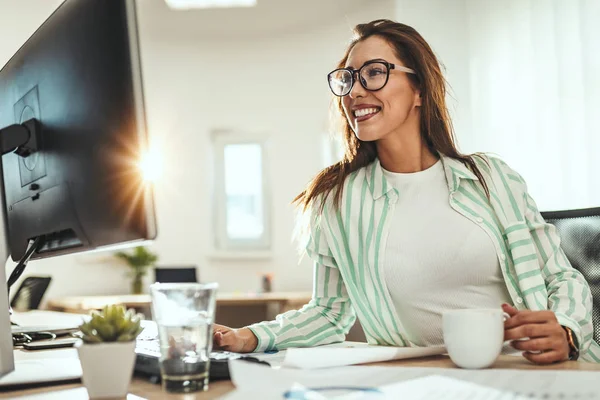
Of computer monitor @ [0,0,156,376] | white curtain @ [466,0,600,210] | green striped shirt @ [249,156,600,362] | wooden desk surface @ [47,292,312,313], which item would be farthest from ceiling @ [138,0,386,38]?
computer monitor @ [0,0,156,376]

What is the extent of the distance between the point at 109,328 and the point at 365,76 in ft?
2.95

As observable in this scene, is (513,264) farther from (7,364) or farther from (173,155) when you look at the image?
(173,155)

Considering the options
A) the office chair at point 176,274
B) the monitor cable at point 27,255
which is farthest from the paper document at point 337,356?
the office chair at point 176,274

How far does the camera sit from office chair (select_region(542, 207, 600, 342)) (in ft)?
3.96

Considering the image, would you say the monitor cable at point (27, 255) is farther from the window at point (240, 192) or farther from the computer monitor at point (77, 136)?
the window at point (240, 192)

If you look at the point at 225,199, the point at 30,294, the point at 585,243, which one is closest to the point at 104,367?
the point at 585,243

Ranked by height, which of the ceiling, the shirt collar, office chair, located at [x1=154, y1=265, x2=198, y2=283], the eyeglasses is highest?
the ceiling

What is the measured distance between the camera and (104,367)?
586 mm

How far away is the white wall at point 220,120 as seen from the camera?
16.3 feet

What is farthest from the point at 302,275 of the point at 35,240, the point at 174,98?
the point at 35,240

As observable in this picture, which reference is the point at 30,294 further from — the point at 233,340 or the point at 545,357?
the point at 545,357

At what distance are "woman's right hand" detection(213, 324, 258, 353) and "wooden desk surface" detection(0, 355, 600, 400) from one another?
23 cm

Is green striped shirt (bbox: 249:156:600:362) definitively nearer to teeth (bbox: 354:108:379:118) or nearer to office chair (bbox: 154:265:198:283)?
teeth (bbox: 354:108:379:118)

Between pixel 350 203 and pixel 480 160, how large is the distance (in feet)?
1.01
